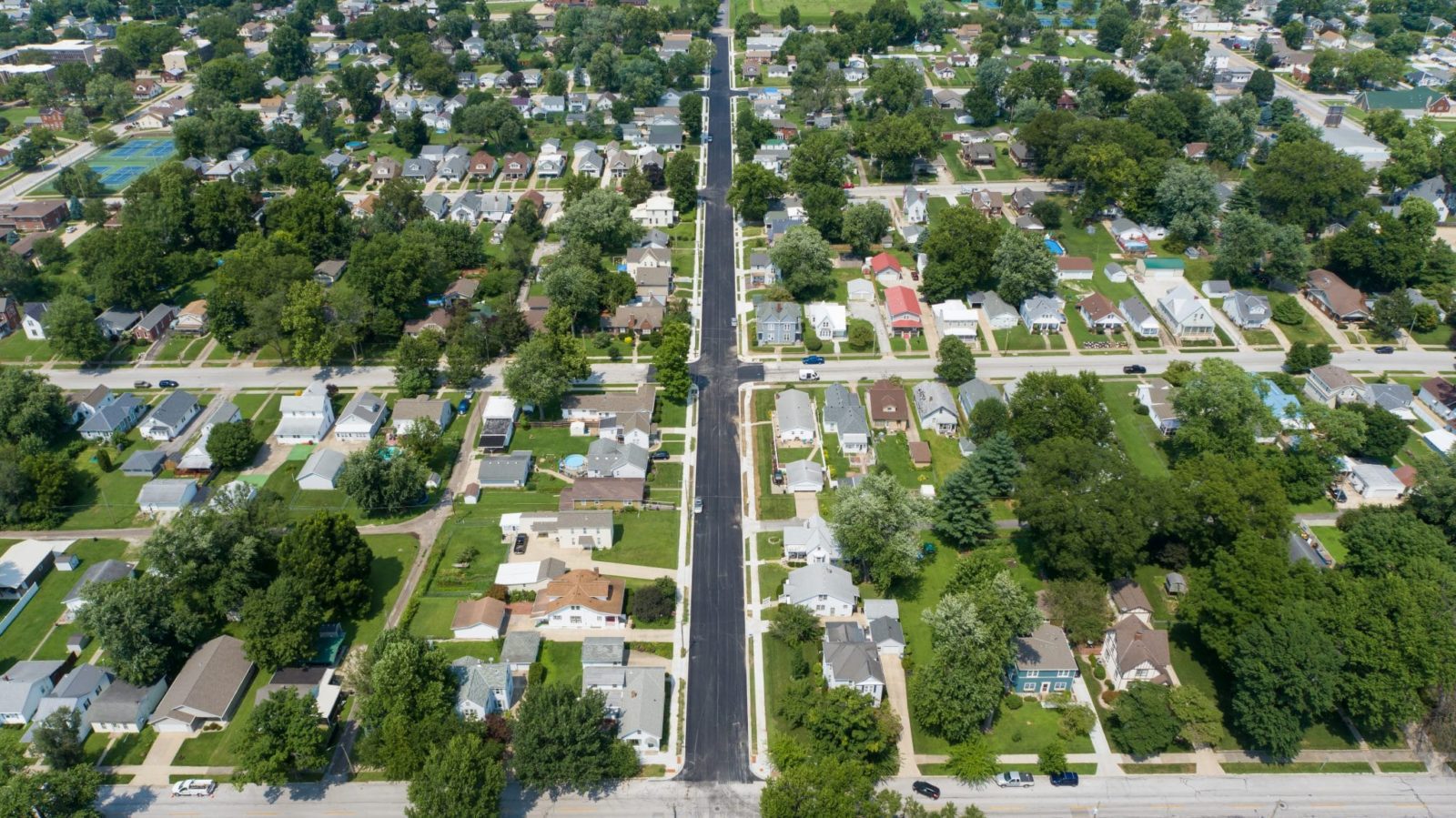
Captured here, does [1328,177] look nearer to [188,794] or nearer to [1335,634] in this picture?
[1335,634]

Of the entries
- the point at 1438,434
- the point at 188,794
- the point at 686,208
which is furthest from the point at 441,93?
the point at 1438,434

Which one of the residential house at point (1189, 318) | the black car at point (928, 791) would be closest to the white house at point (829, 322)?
the residential house at point (1189, 318)

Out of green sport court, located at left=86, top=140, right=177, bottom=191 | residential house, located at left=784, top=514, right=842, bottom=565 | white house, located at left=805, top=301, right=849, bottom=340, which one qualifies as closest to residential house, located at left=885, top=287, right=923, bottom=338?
white house, located at left=805, top=301, right=849, bottom=340

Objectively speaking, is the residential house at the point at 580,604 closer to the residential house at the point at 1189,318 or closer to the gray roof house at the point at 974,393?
the gray roof house at the point at 974,393

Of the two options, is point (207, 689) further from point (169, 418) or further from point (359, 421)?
point (169, 418)

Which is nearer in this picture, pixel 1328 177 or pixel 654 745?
pixel 654 745
